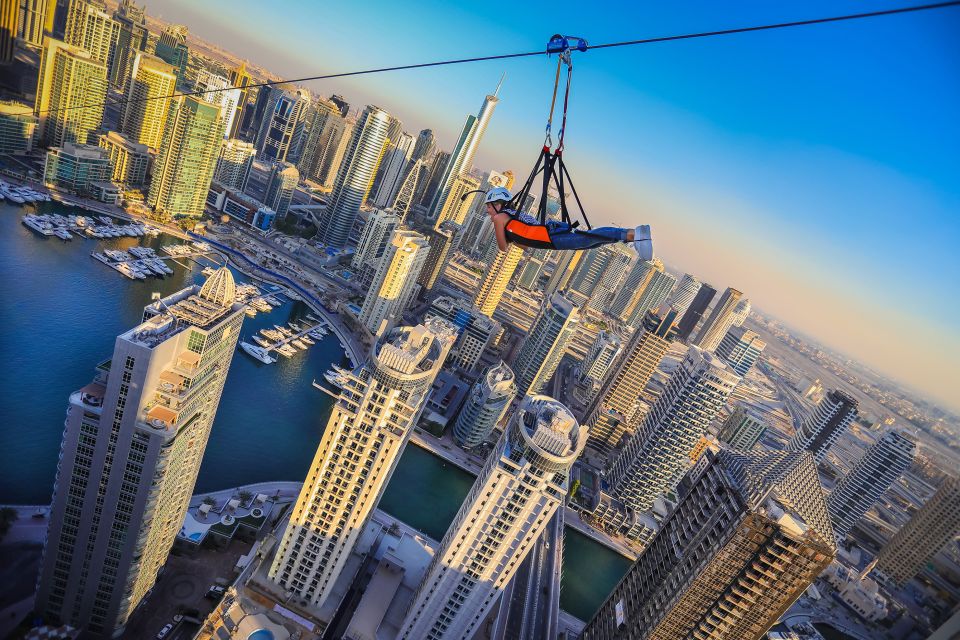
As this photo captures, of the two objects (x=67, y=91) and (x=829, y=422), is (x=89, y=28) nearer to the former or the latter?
(x=67, y=91)

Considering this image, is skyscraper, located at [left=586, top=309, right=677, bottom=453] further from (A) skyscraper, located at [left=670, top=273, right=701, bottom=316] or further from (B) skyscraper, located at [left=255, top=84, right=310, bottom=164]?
(B) skyscraper, located at [left=255, top=84, right=310, bottom=164]

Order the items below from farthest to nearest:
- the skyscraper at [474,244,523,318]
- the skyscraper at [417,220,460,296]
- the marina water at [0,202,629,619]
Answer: the skyscraper at [474,244,523,318], the skyscraper at [417,220,460,296], the marina water at [0,202,629,619]

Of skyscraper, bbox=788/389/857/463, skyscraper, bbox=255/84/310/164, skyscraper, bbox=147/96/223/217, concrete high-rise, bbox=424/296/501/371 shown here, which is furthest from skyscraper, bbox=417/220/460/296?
skyscraper, bbox=255/84/310/164

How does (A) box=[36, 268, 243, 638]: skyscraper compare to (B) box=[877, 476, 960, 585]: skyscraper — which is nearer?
(A) box=[36, 268, 243, 638]: skyscraper

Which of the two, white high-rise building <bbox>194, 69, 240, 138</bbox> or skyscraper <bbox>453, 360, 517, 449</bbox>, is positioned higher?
white high-rise building <bbox>194, 69, 240, 138</bbox>

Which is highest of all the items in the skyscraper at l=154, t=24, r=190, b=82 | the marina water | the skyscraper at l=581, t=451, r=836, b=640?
the skyscraper at l=154, t=24, r=190, b=82

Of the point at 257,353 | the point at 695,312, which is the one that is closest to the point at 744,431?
the point at 695,312
